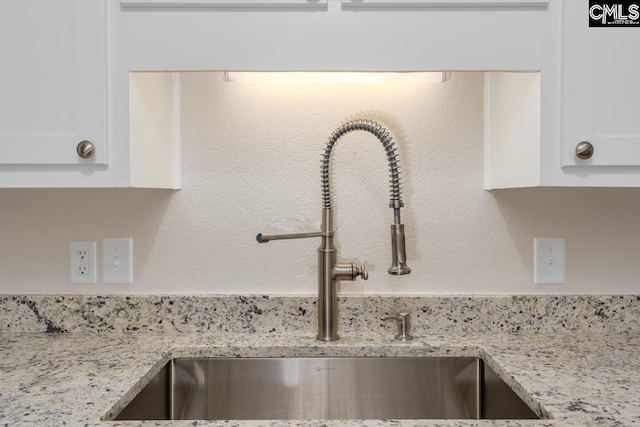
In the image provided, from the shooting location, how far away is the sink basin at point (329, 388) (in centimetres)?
127

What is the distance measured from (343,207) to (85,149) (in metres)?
0.61

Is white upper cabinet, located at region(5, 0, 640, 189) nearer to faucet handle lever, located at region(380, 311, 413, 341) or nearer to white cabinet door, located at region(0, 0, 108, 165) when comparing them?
white cabinet door, located at region(0, 0, 108, 165)

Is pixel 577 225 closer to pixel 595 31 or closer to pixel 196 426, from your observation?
pixel 595 31

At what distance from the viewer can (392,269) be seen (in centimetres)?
125

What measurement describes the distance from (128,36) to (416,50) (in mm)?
553

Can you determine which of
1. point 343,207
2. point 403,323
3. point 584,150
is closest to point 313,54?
point 343,207

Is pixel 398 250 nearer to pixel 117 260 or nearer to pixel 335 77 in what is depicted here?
pixel 335 77

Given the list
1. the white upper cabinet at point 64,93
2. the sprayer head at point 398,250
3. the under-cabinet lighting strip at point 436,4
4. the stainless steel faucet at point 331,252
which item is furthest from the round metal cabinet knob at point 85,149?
the sprayer head at point 398,250

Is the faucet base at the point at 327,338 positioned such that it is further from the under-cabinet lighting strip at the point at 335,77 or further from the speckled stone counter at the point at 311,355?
the under-cabinet lighting strip at the point at 335,77

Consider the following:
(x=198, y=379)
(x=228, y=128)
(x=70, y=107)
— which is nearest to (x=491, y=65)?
(x=228, y=128)

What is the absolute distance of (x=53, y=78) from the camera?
105cm

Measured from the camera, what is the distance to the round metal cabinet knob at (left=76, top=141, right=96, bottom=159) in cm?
105

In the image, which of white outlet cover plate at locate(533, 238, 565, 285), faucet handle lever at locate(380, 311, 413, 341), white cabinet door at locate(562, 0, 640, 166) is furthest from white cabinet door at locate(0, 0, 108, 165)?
white outlet cover plate at locate(533, 238, 565, 285)

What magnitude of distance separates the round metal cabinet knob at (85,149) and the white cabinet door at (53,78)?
0.01 metres
